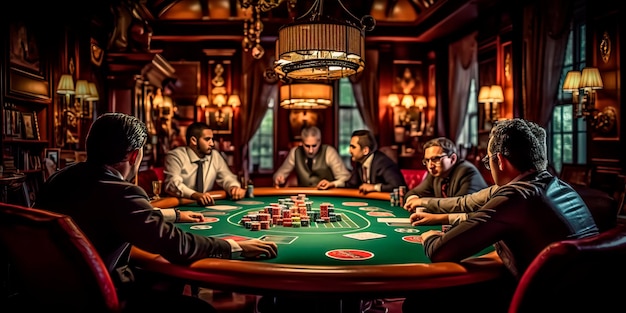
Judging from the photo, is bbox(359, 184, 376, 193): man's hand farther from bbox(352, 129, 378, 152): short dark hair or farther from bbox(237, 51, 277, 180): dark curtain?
bbox(237, 51, 277, 180): dark curtain

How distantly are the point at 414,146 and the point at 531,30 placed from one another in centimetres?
366

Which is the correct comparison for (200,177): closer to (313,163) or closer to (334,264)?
(313,163)

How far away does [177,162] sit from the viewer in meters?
4.60

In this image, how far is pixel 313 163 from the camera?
6203 millimetres

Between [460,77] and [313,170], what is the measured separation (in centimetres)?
437

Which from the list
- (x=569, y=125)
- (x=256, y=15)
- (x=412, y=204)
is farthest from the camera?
(x=569, y=125)

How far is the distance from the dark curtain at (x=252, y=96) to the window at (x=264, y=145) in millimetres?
513

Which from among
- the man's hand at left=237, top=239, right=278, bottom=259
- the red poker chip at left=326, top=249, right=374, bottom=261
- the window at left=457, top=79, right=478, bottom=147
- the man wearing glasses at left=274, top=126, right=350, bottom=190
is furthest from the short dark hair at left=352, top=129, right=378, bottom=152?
the window at left=457, top=79, right=478, bottom=147

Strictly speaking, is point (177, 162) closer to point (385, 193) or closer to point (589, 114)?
point (385, 193)

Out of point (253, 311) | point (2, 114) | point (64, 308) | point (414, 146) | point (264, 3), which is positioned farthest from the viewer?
point (414, 146)

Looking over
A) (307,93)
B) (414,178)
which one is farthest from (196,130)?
(414,178)

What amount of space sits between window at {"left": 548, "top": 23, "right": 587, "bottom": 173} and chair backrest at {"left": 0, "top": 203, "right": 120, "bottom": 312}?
19.7ft

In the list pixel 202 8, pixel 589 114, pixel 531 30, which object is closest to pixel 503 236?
pixel 589 114

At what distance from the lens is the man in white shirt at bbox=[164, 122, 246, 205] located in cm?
448
